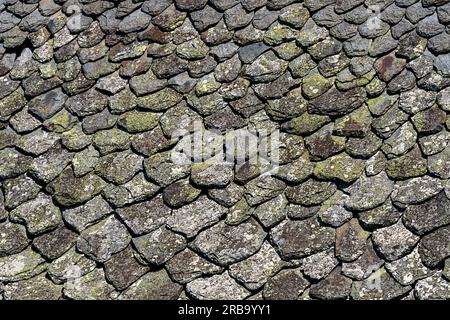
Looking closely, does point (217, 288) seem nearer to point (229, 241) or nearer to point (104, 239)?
point (229, 241)

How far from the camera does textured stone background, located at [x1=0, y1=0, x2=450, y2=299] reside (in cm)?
606

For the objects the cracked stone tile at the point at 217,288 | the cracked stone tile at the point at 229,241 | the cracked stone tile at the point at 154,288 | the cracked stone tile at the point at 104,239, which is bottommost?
the cracked stone tile at the point at 217,288

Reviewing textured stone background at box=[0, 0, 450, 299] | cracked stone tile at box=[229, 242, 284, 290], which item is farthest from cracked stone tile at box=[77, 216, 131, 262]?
cracked stone tile at box=[229, 242, 284, 290]

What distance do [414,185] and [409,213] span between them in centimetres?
23

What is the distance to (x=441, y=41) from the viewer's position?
6.62m

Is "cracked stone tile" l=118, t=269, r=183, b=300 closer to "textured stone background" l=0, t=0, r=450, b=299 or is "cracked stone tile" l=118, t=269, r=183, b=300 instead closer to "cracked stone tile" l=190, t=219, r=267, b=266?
"textured stone background" l=0, t=0, r=450, b=299

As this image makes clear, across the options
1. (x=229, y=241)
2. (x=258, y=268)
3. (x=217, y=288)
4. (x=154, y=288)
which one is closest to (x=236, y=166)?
(x=229, y=241)

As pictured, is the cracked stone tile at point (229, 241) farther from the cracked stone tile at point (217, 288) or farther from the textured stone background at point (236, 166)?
the cracked stone tile at point (217, 288)

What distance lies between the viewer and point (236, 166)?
6.50 m

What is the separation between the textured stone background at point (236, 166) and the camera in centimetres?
606

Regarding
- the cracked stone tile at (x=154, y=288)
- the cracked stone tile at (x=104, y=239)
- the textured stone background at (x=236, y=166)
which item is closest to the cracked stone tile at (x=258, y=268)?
the textured stone background at (x=236, y=166)

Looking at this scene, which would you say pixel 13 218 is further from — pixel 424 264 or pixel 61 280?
pixel 424 264

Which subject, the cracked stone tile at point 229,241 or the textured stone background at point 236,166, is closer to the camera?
the textured stone background at point 236,166
